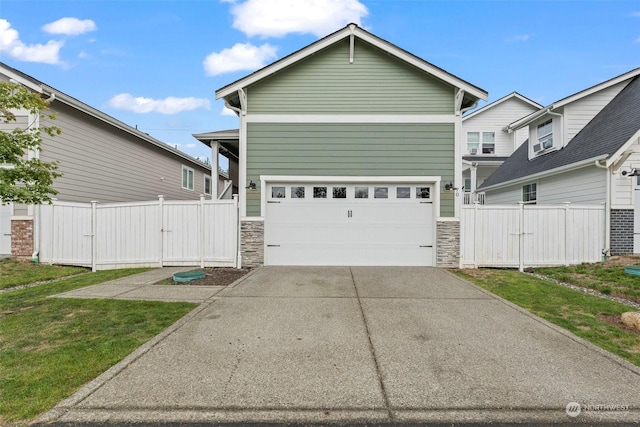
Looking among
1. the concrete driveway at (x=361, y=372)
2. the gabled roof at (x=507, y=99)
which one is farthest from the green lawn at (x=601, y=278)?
the gabled roof at (x=507, y=99)

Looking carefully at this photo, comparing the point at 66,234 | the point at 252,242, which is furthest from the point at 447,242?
the point at 66,234

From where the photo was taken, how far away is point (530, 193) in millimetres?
12266

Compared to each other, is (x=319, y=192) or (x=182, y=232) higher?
(x=319, y=192)

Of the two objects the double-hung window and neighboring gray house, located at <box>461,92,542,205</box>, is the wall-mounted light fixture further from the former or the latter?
neighboring gray house, located at <box>461,92,542,205</box>

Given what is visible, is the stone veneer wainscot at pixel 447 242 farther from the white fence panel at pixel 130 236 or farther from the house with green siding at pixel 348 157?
the white fence panel at pixel 130 236

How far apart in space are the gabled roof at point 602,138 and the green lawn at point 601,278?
3.28m

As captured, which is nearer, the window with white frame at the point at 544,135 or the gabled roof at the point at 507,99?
the window with white frame at the point at 544,135

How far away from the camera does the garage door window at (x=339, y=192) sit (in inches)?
339

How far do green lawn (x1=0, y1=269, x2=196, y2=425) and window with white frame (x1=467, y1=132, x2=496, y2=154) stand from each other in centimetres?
1924

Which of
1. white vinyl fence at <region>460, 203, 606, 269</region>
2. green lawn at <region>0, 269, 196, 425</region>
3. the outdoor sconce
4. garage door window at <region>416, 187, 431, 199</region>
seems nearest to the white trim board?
the outdoor sconce

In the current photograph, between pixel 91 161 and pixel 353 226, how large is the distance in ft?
32.5

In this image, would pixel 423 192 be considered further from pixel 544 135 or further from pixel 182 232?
pixel 544 135

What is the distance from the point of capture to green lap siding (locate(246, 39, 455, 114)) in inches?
338

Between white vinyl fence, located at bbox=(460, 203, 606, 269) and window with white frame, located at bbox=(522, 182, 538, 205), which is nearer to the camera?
white vinyl fence, located at bbox=(460, 203, 606, 269)
